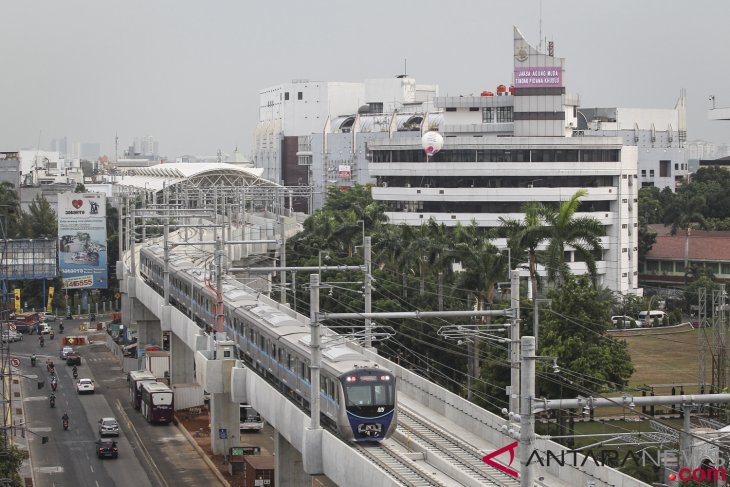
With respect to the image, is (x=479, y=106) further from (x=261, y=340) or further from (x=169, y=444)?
(x=261, y=340)

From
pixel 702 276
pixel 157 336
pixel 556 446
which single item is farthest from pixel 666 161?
pixel 556 446

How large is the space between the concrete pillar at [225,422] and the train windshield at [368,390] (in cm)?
2420

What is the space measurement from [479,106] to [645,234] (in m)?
22.8

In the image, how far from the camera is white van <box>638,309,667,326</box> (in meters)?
98.1

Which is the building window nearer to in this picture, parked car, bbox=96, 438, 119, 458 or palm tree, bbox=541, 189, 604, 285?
palm tree, bbox=541, 189, 604, 285

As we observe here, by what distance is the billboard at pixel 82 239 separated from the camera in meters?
114

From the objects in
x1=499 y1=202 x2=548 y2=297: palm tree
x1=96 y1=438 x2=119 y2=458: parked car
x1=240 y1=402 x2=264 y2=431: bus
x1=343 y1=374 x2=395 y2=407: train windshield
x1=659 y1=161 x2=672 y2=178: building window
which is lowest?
x1=240 y1=402 x2=264 y2=431: bus

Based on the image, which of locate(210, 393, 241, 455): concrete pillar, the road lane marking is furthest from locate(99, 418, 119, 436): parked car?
locate(210, 393, 241, 455): concrete pillar

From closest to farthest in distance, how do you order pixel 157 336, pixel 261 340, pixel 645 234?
pixel 261 340 → pixel 157 336 → pixel 645 234

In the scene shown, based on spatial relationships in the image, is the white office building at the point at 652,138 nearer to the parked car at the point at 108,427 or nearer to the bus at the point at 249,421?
the bus at the point at 249,421

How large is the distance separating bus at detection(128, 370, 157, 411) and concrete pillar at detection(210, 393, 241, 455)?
13591 millimetres

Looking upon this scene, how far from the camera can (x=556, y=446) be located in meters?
35.8

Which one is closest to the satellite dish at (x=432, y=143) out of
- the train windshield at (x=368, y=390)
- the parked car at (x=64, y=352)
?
the parked car at (x=64, y=352)

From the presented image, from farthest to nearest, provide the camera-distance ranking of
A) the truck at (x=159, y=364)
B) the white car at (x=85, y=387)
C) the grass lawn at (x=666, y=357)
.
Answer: the truck at (x=159, y=364) < the white car at (x=85, y=387) < the grass lawn at (x=666, y=357)
